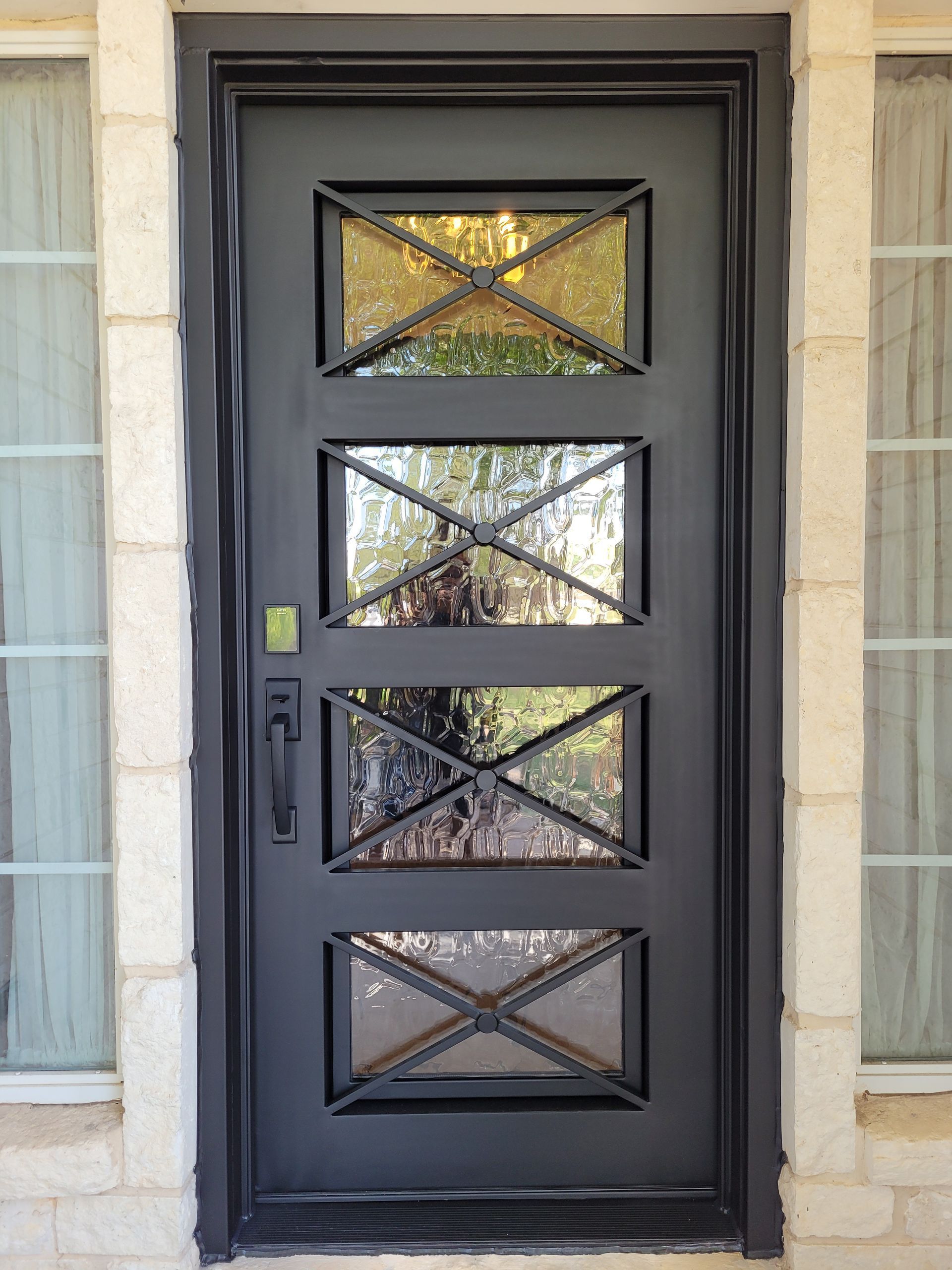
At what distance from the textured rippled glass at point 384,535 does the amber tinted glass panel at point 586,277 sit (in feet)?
1.73

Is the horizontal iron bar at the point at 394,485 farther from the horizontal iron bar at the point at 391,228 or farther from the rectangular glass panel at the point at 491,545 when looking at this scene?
the horizontal iron bar at the point at 391,228

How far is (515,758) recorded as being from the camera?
162 cm

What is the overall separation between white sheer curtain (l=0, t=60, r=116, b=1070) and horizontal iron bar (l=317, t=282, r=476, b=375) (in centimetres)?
49

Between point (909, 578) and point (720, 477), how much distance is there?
452 mm

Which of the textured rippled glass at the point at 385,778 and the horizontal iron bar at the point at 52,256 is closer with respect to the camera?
the horizontal iron bar at the point at 52,256

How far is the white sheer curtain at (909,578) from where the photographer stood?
154cm

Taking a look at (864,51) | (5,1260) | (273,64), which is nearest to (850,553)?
(864,51)

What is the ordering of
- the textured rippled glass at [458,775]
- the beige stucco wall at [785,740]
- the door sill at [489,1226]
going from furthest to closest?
1. the textured rippled glass at [458,775]
2. the door sill at [489,1226]
3. the beige stucco wall at [785,740]

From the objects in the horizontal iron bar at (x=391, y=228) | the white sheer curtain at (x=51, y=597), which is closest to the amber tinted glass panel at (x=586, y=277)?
the horizontal iron bar at (x=391, y=228)

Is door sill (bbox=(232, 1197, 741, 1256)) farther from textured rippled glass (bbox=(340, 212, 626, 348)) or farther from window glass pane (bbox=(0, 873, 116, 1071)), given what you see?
textured rippled glass (bbox=(340, 212, 626, 348))

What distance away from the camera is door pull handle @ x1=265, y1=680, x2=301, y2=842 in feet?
5.03

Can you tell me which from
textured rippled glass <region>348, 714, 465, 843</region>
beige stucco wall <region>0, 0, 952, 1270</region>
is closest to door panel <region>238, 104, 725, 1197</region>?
textured rippled glass <region>348, 714, 465, 843</region>

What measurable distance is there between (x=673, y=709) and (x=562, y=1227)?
111 centimetres

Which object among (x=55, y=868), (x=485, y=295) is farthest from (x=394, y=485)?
(x=55, y=868)
